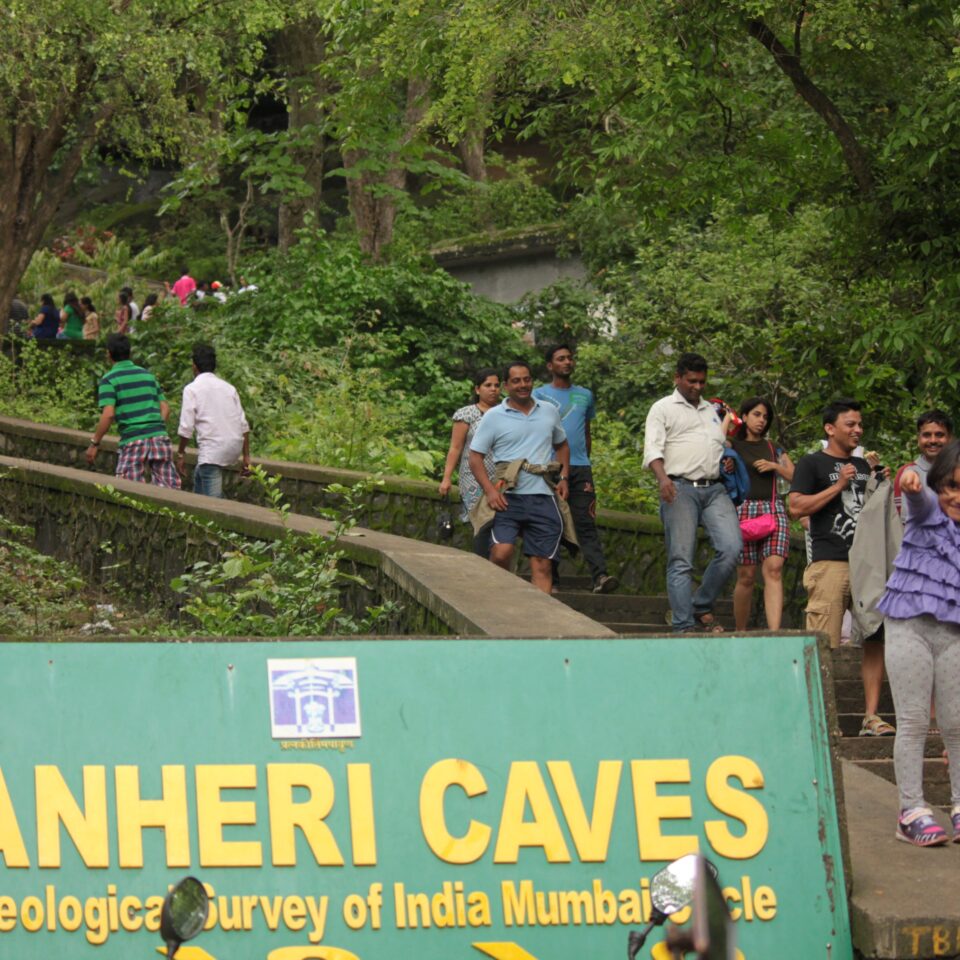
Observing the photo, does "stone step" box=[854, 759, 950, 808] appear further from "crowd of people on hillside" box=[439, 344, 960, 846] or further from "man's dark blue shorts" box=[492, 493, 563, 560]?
"man's dark blue shorts" box=[492, 493, 563, 560]

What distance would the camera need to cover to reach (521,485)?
10242 millimetres

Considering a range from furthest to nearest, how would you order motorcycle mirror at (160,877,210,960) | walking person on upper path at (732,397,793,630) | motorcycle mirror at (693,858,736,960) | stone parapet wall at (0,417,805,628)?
stone parapet wall at (0,417,805,628) → walking person on upper path at (732,397,793,630) → motorcycle mirror at (160,877,210,960) → motorcycle mirror at (693,858,736,960)

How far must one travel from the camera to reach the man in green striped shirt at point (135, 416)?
41.9 ft

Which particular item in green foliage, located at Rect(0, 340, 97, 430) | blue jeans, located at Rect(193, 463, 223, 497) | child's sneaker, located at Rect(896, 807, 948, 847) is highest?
green foliage, located at Rect(0, 340, 97, 430)

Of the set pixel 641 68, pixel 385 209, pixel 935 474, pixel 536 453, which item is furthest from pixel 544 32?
pixel 385 209

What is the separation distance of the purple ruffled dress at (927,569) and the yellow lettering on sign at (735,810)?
160cm

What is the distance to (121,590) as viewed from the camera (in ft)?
37.2

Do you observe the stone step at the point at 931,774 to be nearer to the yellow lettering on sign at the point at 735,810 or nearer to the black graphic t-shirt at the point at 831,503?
the black graphic t-shirt at the point at 831,503

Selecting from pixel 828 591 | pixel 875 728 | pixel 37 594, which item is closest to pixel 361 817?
pixel 875 728

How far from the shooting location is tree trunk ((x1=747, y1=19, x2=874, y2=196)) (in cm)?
1194

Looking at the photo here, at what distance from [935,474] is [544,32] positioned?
6229 millimetres

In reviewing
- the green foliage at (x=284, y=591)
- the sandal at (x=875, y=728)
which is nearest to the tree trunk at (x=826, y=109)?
the sandal at (x=875, y=728)

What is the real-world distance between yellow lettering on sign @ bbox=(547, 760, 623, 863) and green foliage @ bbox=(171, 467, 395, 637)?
106 inches

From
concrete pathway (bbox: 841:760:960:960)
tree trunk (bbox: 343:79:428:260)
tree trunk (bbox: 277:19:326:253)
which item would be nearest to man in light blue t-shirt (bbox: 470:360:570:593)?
concrete pathway (bbox: 841:760:960:960)
